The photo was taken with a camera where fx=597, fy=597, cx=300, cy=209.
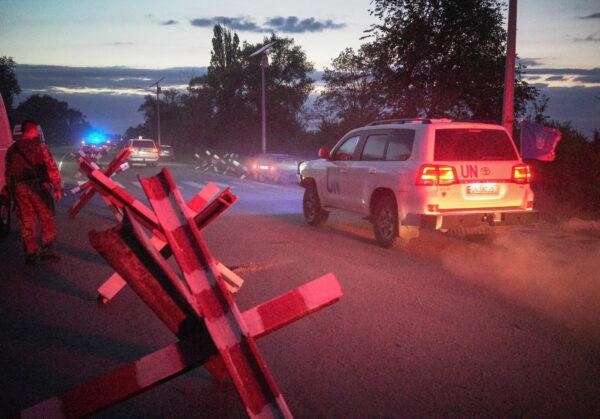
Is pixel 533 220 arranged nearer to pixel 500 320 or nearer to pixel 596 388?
pixel 500 320

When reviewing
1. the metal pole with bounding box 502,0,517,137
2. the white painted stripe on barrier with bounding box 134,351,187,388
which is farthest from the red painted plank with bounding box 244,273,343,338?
the metal pole with bounding box 502,0,517,137

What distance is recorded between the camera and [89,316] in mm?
5805

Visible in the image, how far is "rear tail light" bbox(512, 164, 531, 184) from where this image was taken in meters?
9.29

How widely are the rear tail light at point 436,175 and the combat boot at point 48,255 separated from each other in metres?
5.39

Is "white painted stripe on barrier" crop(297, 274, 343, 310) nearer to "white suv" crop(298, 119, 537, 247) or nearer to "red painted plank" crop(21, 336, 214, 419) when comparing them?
"red painted plank" crop(21, 336, 214, 419)

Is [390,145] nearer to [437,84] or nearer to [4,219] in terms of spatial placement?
[4,219]

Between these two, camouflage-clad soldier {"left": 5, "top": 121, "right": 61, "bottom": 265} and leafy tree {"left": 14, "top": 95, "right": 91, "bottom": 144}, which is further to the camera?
leafy tree {"left": 14, "top": 95, "right": 91, "bottom": 144}

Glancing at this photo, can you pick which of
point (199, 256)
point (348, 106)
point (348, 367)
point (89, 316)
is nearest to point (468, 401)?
point (348, 367)

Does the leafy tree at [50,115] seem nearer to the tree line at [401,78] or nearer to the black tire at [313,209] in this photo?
the tree line at [401,78]

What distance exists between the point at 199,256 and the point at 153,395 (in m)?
1.87

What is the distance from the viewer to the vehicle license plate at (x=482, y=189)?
902cm

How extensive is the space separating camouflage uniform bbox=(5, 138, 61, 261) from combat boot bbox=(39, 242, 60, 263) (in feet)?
0.39

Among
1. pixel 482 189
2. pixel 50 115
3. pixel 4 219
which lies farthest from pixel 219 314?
pixel 50 115

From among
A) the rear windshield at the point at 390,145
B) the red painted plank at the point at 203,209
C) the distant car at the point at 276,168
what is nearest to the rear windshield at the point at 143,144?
the distant car at the point at 276,168
